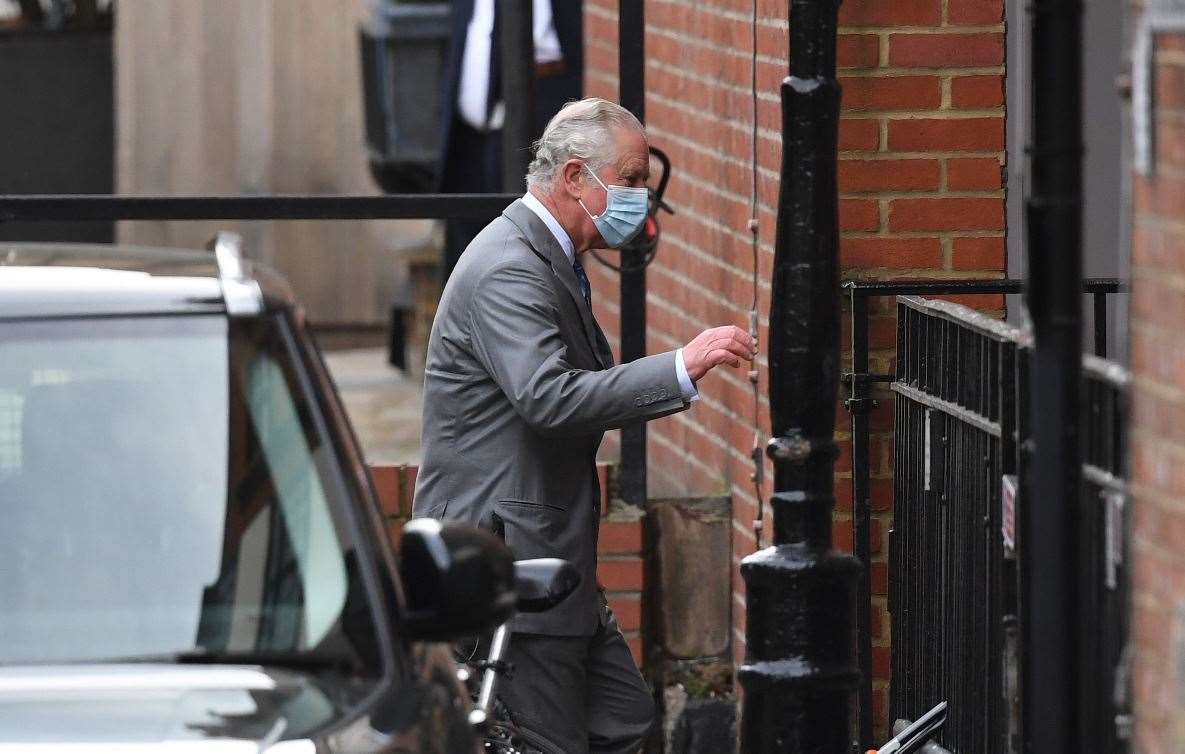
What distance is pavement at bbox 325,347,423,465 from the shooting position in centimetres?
771

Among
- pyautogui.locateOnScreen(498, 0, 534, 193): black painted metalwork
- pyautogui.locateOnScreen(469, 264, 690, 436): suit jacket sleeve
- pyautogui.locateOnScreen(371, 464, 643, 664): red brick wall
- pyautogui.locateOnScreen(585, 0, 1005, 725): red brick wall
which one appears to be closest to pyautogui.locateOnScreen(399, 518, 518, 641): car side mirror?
pyautogui.locateOnScreen(469, 264, 690, 436): suit jacket sleeve

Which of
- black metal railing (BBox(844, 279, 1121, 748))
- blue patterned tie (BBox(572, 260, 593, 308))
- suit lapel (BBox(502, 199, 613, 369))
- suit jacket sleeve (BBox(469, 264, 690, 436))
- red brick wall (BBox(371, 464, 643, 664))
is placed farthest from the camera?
red brick wall (BBox(371, 464, 643, 664))

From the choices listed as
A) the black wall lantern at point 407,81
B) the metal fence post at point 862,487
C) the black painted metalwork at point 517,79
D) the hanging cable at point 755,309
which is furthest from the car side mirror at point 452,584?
the black wall lantern at point 407,81

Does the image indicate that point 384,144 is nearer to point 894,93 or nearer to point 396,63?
point 396,63

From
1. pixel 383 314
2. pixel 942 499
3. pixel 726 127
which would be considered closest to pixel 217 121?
pixel 383 314

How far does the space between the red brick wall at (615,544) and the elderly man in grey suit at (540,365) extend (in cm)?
150

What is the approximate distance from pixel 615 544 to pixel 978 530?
208 centimetres

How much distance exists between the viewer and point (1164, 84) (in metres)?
3.50

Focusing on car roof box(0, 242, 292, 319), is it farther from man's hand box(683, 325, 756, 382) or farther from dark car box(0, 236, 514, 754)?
man's hand box(683, 325, 756, 382)

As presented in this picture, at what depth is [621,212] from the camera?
5.00 m

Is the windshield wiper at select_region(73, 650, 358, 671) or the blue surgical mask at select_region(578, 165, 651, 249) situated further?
the blue surgical mask at select_region(578, 165, 651, 249)

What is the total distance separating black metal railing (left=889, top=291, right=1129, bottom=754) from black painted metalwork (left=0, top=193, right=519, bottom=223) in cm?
147

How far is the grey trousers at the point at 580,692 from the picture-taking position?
4.98m

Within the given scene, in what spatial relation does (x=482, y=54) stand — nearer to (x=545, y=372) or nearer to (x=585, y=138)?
(x=585, y=138)
